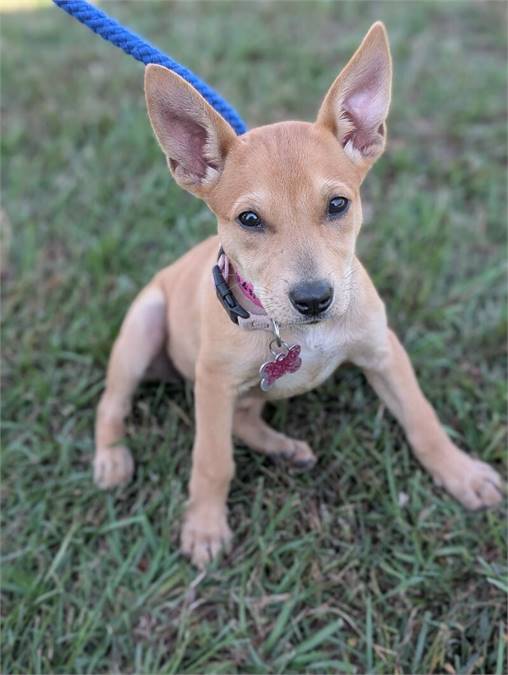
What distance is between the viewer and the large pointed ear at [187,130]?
110 inches

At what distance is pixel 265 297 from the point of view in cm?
289

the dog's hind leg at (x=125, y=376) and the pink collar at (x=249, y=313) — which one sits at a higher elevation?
the pink collar at (x=249, y=313)

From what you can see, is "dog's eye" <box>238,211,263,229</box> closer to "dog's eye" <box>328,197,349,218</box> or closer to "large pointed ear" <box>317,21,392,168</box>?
"dog's eye" <box>328,197,349,218</box>

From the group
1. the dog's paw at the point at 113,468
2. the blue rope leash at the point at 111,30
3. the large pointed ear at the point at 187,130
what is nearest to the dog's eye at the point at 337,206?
the large pointed ear at the point at 187,130

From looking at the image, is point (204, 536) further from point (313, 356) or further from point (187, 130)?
point (187, 130)

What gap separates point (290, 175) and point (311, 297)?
1.58 ft

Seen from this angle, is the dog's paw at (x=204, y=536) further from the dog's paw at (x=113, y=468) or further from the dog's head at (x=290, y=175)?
the dog's head at (x=290, y=175)

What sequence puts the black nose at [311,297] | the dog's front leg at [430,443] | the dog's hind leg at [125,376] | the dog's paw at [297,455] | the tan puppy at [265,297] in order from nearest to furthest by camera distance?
the black nose at [311,297], the tan puppy at [265,297], the dog's front leg at [430,443], the dog's paw at [297,455], the dog's hind leg at [125,376]

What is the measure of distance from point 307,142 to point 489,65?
4.65 m

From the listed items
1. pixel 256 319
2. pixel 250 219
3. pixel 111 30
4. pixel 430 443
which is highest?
pixel 111 30

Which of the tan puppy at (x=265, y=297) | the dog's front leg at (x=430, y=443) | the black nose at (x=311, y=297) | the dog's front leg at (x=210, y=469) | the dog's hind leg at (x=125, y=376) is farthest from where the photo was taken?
the dog's hind leg at (x=125, y=376)

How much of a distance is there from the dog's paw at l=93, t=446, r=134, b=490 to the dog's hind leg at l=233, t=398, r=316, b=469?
2.08ft

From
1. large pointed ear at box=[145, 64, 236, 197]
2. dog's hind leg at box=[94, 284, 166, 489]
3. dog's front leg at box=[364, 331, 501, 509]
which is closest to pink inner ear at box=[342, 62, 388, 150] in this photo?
large pointed ear at box=[145, 64, 236, 197]

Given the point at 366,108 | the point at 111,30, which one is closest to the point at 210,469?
the point at 366,108
